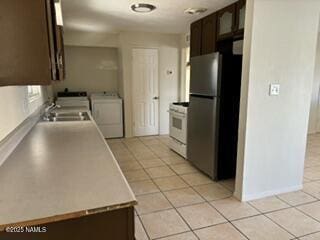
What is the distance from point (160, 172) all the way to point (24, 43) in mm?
2473

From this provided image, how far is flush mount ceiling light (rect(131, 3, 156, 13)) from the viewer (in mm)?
2902

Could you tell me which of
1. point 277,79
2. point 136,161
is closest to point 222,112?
point 277,79

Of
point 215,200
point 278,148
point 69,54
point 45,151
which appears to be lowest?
point 215,200

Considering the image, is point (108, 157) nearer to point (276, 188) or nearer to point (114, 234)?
point (114, 234)

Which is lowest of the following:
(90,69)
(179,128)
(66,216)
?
(179,128)

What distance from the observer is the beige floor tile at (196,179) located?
2.91 m

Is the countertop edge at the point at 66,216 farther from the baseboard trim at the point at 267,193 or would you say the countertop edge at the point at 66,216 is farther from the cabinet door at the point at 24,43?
the baseboard trim at the point at 267,193

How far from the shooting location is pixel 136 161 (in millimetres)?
3656

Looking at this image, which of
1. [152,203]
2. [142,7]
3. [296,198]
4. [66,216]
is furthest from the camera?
[142,7]

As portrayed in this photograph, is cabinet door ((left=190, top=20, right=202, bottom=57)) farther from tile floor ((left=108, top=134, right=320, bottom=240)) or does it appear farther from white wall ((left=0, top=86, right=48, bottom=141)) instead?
white wall ((left=0, top=86, right=48, bottom=141))

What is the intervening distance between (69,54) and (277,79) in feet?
14.1

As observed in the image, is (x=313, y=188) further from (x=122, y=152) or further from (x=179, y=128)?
(x=122, y=152)

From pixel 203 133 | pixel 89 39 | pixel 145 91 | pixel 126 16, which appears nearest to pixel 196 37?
pixel 126 16

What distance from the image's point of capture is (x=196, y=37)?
11.6 feet
